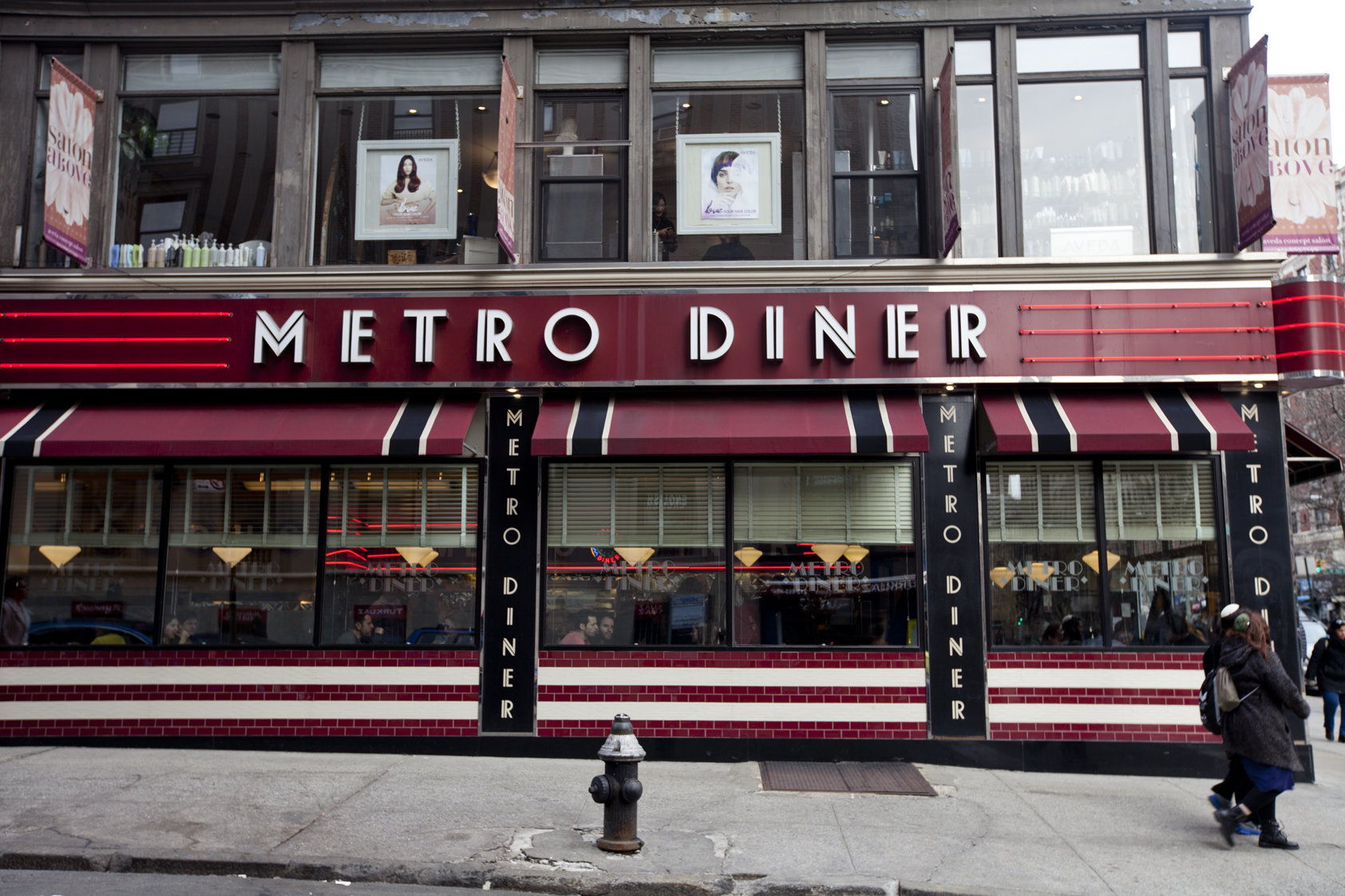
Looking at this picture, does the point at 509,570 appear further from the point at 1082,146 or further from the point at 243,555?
the point at 1082,146

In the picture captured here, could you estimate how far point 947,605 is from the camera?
10.2 metres

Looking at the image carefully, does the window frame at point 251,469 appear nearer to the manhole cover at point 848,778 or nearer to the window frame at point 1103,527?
the manhole cover at point 848,778

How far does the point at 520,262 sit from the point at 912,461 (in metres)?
4.62

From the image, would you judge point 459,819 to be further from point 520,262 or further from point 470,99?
point 470,99

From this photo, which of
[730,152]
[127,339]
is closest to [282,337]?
[127,339]

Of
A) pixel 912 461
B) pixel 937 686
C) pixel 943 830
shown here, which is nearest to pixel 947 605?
pixel 937 686

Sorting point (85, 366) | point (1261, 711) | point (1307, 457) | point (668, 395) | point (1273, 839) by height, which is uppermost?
point (85, 366)

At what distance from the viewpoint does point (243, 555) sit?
10.6 meters

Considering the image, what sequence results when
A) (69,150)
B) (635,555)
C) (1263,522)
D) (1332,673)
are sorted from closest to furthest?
(1263,522) < (635,555) < (69,150) < (1332,673)

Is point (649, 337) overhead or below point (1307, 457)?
overhead

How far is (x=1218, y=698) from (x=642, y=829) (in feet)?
14.3

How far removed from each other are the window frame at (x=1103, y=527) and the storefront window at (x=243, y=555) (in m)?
6.86

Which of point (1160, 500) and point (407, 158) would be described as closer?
point (1160, 500)

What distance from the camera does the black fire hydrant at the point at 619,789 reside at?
682 cm
